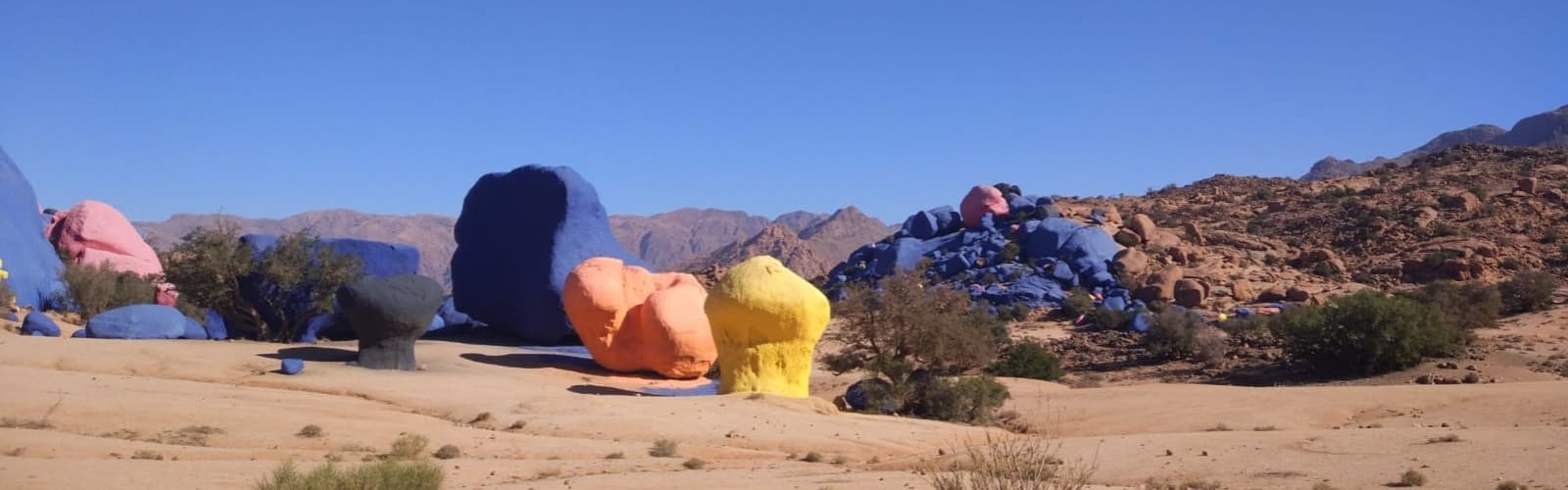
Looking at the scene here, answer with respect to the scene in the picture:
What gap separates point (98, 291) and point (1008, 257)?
27.4m

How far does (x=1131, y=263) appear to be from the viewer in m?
38.9

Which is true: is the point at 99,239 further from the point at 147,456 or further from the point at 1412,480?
the point at 1412,480

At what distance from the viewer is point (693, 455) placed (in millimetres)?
13898

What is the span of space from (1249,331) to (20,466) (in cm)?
2573

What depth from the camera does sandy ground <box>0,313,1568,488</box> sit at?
1075 cm

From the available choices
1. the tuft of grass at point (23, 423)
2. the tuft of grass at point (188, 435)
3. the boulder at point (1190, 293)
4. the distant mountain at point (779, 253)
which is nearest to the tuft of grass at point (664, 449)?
the tuft of grass at point (188, 435)

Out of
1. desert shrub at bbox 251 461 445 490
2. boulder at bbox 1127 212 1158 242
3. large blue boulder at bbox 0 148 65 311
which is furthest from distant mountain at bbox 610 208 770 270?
desert shrub at bbox 251 461 445 490

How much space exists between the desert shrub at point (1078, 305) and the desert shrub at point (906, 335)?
37.8ft

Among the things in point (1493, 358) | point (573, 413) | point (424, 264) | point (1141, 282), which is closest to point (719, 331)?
point (573, 413)

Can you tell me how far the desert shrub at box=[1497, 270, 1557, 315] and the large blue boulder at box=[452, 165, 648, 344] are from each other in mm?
21366

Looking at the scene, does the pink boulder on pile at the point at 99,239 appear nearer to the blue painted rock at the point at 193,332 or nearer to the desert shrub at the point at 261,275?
the blue painted rock at the point at 193,332

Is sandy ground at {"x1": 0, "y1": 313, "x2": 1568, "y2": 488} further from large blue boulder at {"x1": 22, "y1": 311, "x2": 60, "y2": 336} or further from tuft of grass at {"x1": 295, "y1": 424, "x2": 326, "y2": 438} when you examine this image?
large blue boulder at {"x1": 22, "y1": 311, "x2": 60, "y2": 336}

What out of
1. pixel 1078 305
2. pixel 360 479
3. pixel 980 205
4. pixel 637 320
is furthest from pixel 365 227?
pixel 360 479

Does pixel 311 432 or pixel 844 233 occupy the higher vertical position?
pixel 844 233
